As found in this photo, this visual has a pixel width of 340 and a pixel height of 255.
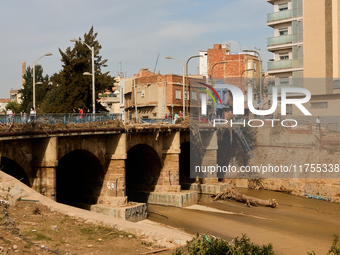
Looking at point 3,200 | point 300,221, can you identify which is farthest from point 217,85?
point 3,200

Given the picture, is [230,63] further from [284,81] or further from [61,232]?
[61,232]

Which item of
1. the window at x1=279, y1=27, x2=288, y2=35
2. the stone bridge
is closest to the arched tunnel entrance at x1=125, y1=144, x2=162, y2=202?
the stone bridge

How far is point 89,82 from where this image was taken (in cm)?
4675

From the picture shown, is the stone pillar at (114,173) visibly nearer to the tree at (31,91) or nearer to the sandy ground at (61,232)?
the sandy ground at (61,232)

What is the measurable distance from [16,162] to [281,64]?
3462 cm

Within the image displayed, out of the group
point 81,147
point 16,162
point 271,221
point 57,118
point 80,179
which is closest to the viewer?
point 16,162

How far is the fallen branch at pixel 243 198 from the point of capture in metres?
37.2

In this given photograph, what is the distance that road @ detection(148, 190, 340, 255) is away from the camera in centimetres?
2574

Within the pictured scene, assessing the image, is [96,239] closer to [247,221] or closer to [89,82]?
[247,221]

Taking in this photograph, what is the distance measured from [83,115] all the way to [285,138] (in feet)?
88.2

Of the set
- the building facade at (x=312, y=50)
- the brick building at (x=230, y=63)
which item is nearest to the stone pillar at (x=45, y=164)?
the building facade at (x=312, y=50)

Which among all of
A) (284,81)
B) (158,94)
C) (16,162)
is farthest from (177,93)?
(16,162)

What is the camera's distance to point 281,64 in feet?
164

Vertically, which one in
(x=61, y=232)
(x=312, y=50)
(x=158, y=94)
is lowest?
(x=61, y=232)
